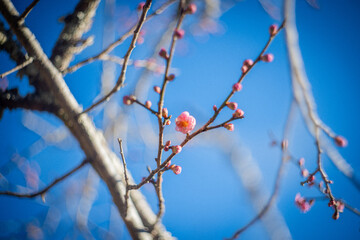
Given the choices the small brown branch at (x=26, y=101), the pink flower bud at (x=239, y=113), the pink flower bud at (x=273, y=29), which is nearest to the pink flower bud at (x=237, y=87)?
the pink flower bud at (x=239, y=113)

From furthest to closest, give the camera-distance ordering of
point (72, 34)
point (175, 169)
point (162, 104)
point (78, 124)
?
point (72, 34)
point (78, 124)
point (175, 169)
point (162, 104)

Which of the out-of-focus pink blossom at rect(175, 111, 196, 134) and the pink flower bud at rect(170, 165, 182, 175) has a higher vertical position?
the out-of-focus pink blossom at rect(175, 111, 196, 134)

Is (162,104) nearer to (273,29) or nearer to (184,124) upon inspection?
(184,124)

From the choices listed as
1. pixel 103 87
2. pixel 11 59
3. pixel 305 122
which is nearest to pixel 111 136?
pixel 103 87

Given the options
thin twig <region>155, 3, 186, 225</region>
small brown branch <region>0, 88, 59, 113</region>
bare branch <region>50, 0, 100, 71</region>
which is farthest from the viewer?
bare branch <region>50, 0, 100, 71</region>

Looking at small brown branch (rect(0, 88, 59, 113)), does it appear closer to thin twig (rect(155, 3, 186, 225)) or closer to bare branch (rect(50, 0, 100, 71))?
bare branch (rect(50, 0, 100, 71))

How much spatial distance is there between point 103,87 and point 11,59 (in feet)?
2.08

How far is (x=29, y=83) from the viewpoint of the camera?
134cm

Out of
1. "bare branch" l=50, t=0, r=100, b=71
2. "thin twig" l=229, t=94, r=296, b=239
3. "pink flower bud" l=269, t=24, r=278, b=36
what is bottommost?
"thin twig" l=229, t=94, r=296, b=239

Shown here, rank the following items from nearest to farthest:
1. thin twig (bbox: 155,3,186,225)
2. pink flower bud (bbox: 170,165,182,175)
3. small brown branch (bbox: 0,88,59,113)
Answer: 1. thin twig (bbox: 155,3,186,225)
2. pink flower bud (bbox: 170,165,182,175)
3. small brown branch (bbox: 0,88,59,113)

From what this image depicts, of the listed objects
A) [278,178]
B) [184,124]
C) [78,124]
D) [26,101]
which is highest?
[26,101]

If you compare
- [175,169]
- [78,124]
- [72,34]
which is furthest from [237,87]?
→ [72,34]

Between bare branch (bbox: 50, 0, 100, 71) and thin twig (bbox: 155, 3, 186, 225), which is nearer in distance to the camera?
thin twig (bbox: 155, 3, 186, 225)

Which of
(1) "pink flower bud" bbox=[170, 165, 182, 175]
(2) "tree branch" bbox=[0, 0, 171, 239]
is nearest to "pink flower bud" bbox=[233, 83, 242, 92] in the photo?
(1) "pink flower bud" bbox=[170, 165, 182, 175]
